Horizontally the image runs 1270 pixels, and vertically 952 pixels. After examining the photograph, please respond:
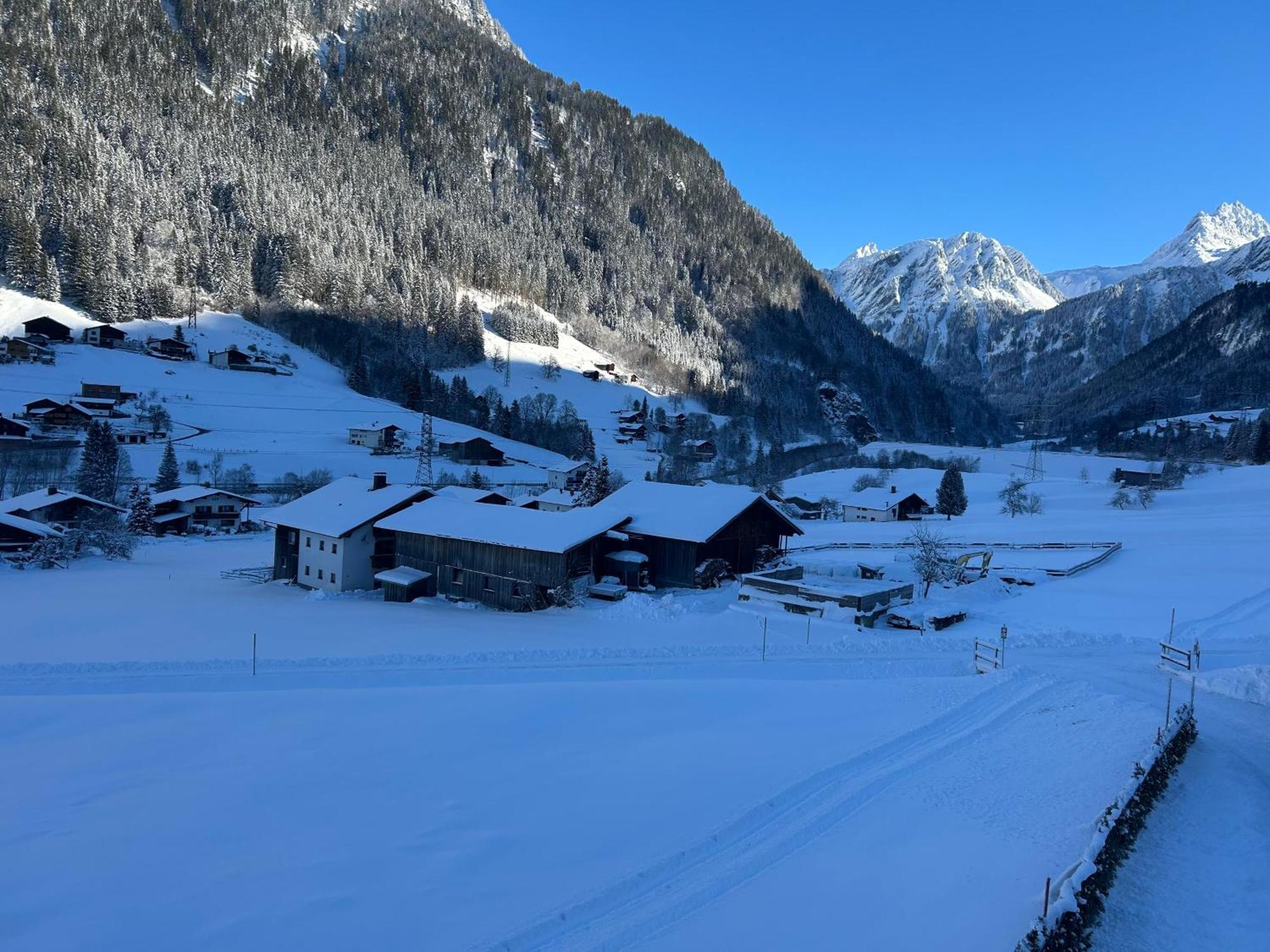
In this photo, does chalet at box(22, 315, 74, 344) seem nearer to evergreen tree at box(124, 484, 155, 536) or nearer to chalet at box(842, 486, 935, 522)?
evergreen tree at box(124, 484, 155, 536)

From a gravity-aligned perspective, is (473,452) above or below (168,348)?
below

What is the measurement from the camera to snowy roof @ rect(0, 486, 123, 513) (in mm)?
41312

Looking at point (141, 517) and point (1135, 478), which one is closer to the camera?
point (141, 517)

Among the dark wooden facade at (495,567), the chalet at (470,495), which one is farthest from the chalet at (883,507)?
the dark wooden facade at (495,567)

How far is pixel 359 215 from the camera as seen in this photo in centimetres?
14075

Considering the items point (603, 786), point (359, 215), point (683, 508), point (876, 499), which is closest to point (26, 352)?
point (359, 215)

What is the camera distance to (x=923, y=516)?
60.4m

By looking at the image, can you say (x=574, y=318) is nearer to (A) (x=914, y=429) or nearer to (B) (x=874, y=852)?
(A) (x=914, y=429)

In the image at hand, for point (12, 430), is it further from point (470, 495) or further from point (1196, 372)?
point (1196, 372)

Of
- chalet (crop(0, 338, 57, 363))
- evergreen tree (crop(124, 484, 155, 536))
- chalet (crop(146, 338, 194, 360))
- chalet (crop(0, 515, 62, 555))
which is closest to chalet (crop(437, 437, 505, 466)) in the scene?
evergreen tree (crop(124, 484, 155, 536))

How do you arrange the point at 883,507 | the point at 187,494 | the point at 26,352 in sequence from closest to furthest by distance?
the point at 187,494 < the point at 883,507 < the point at 26,352

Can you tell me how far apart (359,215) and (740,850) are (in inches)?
6102

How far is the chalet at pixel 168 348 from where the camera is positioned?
8594 cm

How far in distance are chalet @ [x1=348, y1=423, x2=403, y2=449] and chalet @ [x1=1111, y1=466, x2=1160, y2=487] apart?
3012 inches
